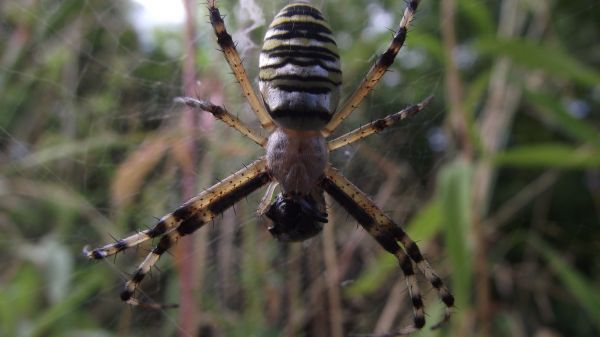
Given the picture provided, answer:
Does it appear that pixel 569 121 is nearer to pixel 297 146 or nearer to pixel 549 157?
pixel 549 157

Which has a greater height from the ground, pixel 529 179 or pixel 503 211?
pixel 529 179

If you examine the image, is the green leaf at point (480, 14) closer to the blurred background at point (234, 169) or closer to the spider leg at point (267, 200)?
the blurred background at point (234, 169)

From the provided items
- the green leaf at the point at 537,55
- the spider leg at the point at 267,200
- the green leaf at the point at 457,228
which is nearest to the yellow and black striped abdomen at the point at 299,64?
the spider leg at the point at 267,200

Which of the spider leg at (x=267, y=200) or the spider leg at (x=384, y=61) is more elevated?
the spider leg at (x=384, y=61)

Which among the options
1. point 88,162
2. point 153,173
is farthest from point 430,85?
point 88,162

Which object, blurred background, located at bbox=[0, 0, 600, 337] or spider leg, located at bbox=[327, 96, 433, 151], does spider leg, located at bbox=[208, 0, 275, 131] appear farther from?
blurred background, located at bbox=[0, 0, 600, 337]

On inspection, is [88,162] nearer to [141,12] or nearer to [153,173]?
[153,173]

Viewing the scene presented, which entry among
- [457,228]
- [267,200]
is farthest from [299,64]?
[457,228]

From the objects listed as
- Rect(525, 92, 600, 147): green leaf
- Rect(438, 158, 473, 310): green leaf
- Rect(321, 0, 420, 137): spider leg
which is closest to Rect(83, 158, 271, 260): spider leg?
Rect(321, 0, 420, 137): spider leg
